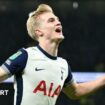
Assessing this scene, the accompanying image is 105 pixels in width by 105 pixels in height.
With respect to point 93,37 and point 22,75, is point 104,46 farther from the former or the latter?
point 22,75

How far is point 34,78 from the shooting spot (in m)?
3.31

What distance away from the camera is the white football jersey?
329cm

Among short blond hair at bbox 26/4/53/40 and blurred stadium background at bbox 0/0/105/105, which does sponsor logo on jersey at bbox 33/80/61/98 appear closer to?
short blond hair at bbox 26/4/53/40

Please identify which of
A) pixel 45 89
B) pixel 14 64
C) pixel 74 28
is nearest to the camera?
pixel 14 64

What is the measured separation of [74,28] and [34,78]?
2701 millimetres

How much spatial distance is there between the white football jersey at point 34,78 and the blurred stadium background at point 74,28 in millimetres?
2217

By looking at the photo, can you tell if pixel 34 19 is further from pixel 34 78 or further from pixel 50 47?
pixel 34 78

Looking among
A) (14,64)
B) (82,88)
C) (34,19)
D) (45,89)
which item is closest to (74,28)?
(82,88)

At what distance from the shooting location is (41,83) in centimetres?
332

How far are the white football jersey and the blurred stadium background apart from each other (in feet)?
7.27

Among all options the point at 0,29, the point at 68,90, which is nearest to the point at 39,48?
the point at 68,90

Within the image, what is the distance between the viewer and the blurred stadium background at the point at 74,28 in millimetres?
5723

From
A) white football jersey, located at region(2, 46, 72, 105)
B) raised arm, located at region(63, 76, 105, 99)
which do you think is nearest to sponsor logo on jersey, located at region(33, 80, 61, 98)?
white football jersey, located at region(2, 46, 72, 105)

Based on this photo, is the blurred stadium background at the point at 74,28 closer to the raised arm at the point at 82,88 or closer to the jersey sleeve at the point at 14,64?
the raised arm at the point at 82,88
